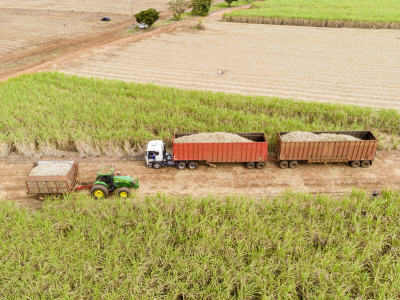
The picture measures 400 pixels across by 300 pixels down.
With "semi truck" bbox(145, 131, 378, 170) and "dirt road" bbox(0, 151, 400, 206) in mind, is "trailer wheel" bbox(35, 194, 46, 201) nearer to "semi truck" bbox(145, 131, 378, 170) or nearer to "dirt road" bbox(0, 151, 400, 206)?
"dirt road" bbox(0, 151, 400, 206)

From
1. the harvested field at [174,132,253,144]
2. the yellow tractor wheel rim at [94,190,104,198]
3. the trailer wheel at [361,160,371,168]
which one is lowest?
the yellow tractor wheel rim at [94,190,104,198]

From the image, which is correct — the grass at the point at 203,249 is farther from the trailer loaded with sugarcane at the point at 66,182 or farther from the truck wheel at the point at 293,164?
the truck wheel at the point at 293,164

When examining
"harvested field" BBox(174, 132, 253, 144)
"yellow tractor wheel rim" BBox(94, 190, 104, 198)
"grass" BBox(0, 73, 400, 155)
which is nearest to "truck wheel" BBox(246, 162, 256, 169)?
"harvested field" BBox(174, 132, 253, 144)

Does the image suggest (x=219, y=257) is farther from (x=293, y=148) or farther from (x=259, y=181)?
(x=293, y=148)

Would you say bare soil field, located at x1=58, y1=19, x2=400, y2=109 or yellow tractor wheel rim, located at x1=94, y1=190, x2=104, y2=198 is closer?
yellow tractor wheel rim, located at x1=94, y1=190, x2=104, y2=198

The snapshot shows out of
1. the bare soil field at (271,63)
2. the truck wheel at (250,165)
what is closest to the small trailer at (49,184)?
the truck wheel at (250,165)

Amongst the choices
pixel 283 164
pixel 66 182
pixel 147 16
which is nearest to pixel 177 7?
pixel 147 16

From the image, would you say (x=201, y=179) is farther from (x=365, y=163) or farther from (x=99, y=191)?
(x=365, y=163)

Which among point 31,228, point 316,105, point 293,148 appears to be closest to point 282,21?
point 316,105
